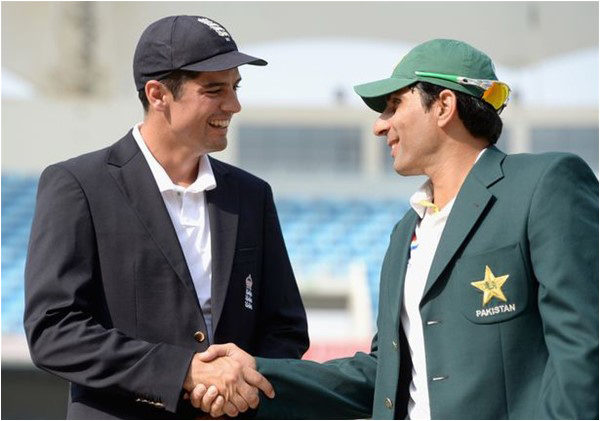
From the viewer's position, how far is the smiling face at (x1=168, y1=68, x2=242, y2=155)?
313cm

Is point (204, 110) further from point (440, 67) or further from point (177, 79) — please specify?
point (440, 67)

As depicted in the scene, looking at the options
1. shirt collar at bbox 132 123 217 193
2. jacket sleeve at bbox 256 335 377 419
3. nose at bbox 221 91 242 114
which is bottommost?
jacket sleeve at bbox 256 335 377 419

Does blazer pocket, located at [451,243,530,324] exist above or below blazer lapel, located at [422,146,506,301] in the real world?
below

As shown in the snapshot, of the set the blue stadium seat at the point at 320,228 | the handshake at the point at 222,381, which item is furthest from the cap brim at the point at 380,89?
the blue stadium seat at the point at 320,228

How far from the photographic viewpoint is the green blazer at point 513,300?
2516mm

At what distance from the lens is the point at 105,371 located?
2.91m

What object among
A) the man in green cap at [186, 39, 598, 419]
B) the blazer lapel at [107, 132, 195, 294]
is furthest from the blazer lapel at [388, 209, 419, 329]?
the blazer lapel at [107, 132, 195, 294]

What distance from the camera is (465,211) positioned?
9.07ft

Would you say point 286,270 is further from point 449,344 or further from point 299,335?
point 449,344

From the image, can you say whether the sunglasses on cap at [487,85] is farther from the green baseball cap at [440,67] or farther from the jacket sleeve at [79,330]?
the jacket sleeve at [79,330]

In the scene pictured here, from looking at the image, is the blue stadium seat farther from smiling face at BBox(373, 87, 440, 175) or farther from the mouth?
smiling face at BBox(373, 87, 440, 175)

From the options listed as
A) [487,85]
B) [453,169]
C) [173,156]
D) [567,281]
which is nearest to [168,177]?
[173,156]

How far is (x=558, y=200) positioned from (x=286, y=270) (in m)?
0.92

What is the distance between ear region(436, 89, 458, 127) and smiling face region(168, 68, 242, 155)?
0.54 metres
